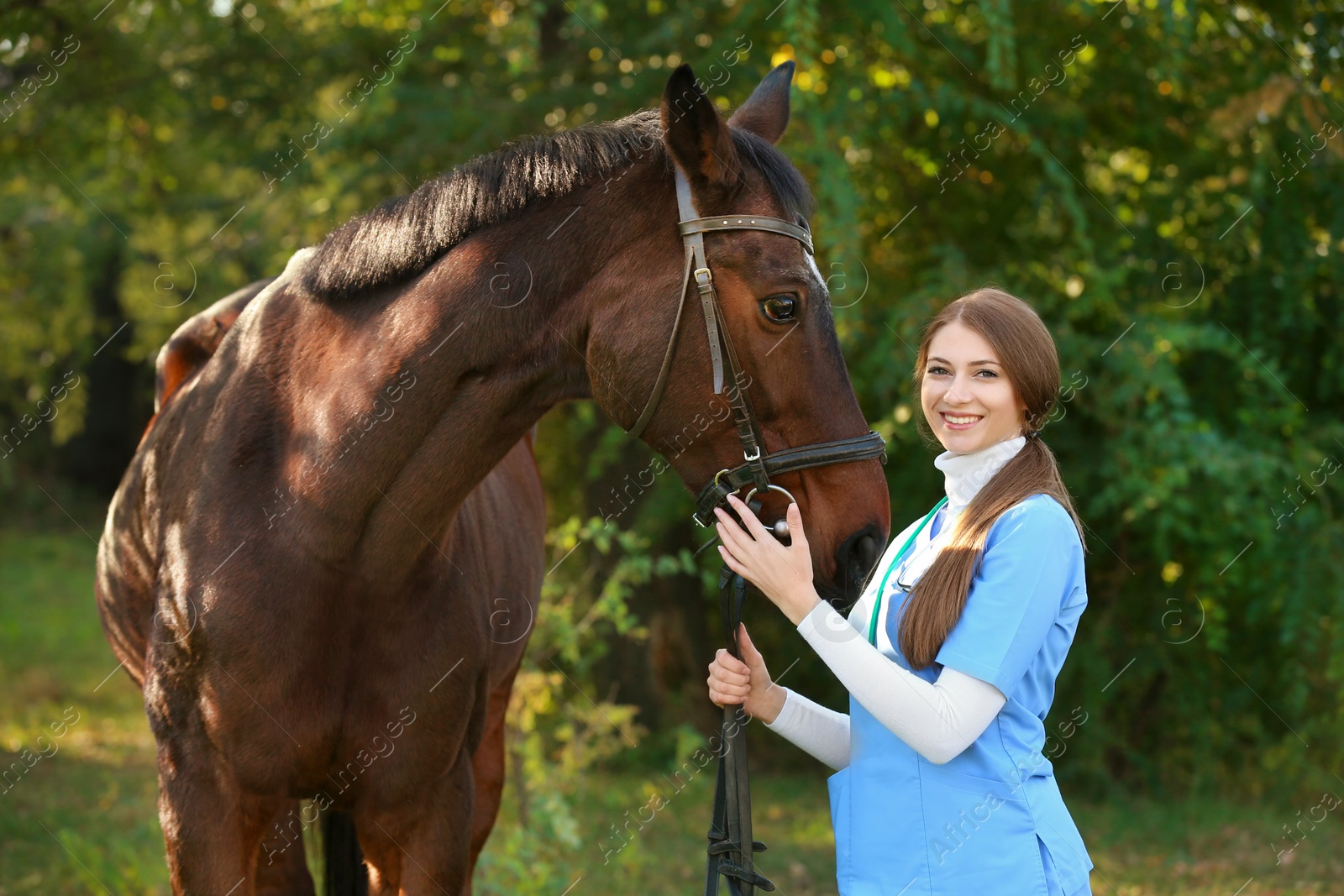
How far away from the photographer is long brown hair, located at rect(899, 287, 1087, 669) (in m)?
1.88

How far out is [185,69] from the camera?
23.1ft

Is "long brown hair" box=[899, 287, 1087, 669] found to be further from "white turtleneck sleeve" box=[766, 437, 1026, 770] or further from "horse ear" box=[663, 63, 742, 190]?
"horse ear" box=[663, 63, 742, 190]

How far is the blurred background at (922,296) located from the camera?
17.1 feet

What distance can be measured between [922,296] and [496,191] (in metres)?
3.59

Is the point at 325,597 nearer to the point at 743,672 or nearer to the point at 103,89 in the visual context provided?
the point at 743,672

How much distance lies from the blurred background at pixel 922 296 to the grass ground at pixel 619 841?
32 millimetres

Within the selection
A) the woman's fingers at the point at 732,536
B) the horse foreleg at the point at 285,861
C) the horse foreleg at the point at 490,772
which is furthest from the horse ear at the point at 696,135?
the horse foreleg at the point at 490,772

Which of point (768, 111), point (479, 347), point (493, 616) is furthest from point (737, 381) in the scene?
point (493, 616)

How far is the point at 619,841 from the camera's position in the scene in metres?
5.03

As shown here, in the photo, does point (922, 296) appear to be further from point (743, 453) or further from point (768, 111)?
point (743, 453)

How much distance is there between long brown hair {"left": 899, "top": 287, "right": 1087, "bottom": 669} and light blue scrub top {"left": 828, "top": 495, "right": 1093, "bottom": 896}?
0.03 meters

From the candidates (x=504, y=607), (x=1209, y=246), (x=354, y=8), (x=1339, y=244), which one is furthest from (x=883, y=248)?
(x=504, y=607)

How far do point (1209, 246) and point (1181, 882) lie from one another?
3.61 m

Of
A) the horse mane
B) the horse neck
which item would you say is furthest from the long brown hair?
the horse neck
